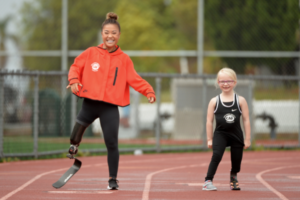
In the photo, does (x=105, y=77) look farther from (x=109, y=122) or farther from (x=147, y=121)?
(x=147, y=121)

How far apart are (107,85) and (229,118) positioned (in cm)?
145

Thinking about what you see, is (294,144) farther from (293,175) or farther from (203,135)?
(293,175)

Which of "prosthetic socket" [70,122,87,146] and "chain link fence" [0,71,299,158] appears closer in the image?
"prosthetic socket" [70,122,87,146]

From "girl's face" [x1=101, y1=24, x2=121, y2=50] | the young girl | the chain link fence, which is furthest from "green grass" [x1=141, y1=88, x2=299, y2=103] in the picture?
"girl's face" [x1=101, y1=24, x2=121, y2=50]

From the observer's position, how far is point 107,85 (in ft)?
22.1

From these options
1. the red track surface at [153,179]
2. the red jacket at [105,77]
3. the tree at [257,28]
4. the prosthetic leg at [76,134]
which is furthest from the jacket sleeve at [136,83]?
the tree at [257,28]

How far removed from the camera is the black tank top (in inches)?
267

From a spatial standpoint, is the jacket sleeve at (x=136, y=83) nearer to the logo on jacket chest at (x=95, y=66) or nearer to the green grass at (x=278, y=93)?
the logo on jacket chest at (x=95, y=66)

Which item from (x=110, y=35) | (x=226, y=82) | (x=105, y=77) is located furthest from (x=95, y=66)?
(x=226, y=82)

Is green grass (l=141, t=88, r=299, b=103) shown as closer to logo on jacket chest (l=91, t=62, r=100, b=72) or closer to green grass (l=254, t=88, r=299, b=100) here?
green grass (l=254, t=88, r=299, b=100)

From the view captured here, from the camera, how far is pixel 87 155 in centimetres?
1257

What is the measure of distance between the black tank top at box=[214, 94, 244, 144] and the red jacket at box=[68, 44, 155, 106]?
2.69 feet

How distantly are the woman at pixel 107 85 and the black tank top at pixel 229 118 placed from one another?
819mm

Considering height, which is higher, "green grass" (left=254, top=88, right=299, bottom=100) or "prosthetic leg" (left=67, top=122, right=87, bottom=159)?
"green grass" (left=254, top=88, right=299, bottom=100)
